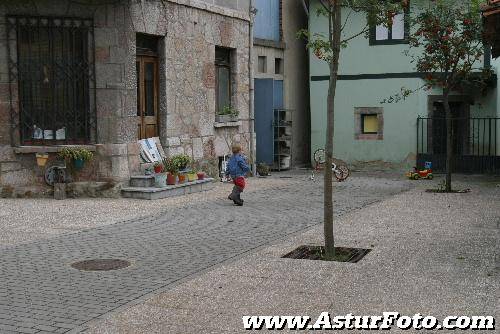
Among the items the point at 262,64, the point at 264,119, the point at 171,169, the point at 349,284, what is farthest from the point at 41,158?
the point at 262,64

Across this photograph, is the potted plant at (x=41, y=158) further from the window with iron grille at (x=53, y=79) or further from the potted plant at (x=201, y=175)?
the potted plant at (x=201, y=175)

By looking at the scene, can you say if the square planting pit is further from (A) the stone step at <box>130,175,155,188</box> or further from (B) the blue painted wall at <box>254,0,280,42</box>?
(B) the blue painted wall at <box>254,0,280,42</box>

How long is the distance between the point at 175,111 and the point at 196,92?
3.29ft

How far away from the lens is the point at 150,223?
33.7 feet

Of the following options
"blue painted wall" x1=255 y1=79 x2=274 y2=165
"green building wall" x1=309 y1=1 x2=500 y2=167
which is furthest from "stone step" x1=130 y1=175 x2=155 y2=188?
"green building wall" x1=309 y1=1 x2=500 y2=167

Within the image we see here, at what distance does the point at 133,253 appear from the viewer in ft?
26.4

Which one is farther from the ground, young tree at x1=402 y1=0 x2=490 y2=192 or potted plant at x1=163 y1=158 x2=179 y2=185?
young tree at x1=402 y1=0 x2=490 y2=192

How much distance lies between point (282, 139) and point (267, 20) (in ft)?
11.8

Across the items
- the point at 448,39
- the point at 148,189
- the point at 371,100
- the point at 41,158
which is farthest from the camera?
the point at 371,100

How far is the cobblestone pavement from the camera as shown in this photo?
571cm

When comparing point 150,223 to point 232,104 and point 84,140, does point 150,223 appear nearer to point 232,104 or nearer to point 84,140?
point 84,140

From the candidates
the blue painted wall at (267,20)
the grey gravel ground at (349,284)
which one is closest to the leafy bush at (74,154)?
the grey gravel ground at (349,284)

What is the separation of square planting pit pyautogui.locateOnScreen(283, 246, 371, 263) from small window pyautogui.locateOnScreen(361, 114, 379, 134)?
42.4ft

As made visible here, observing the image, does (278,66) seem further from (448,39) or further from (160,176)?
(160,176)
